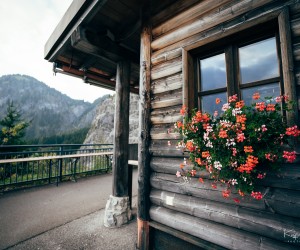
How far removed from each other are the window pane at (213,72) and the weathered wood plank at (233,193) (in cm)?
131

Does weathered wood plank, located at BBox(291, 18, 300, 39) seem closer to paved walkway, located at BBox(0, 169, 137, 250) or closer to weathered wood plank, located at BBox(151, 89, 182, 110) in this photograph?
weathered wood plank, located at BBox(151, 89, 182, 110)

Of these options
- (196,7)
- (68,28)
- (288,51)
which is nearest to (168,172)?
(288,51)

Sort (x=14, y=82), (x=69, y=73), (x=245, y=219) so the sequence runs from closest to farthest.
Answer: (x=245, y=219), (x=69, y=73), (x=14, y=82)

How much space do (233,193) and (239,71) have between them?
1496mm

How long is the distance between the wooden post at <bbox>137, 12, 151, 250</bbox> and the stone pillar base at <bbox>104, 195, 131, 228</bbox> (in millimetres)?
869

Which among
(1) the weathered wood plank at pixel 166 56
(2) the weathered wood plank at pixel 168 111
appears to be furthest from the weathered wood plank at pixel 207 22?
(2) the weathered wood plank at pixel 168 111

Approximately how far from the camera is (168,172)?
252cm

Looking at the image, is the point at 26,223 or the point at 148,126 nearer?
the point at 148,126

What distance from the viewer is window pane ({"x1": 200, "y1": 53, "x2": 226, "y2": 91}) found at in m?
2.27

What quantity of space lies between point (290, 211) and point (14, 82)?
500ft

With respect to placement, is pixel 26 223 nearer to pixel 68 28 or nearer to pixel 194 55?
pixel 68 28

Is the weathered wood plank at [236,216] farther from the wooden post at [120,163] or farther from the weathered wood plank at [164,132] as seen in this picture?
the wooden post at [120,163]

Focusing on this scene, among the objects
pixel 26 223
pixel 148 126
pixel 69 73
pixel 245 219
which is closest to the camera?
pixel 245 219

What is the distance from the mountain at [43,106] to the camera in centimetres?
7931
